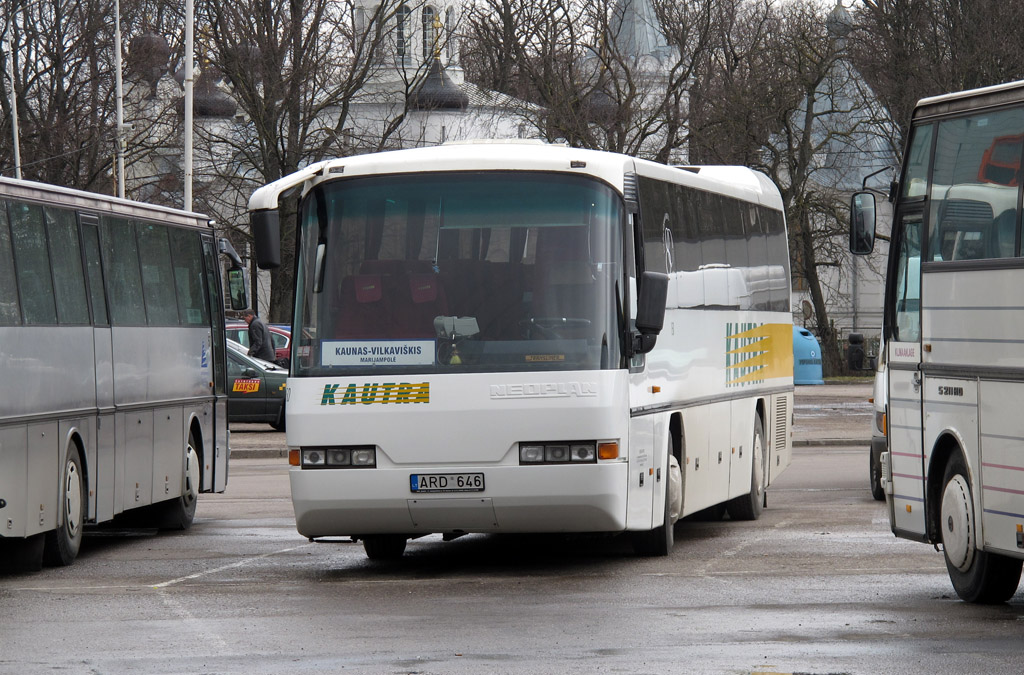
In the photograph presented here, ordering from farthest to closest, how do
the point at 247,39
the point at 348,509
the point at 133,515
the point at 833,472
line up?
the point at 247,39
the point at 833,472
the point at 133,515
the point at 348,509

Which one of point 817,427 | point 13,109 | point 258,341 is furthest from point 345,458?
point 13,109

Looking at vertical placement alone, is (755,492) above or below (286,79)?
below

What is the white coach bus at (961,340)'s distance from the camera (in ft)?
31.9

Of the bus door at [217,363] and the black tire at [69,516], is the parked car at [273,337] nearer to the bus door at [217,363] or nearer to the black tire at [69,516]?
the bus door at [217,363]

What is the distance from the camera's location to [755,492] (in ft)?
55.2

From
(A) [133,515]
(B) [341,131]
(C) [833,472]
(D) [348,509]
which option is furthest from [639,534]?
(B) [341,131]

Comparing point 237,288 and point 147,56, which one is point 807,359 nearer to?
point 147,56

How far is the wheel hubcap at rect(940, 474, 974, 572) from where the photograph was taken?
10.2 m

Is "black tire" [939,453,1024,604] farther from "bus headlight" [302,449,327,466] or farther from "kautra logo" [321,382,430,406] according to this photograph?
"bus headlight" [302,449,327,466]

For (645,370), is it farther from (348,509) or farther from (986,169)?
(986,169)

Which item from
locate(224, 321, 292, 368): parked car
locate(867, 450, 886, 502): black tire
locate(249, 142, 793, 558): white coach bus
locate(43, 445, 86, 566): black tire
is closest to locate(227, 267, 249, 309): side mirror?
locate(43, 445, 86, 566): black tire

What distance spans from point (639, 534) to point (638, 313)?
2.03 m

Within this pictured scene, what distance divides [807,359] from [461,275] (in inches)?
1330

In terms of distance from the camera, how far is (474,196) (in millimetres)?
12328
